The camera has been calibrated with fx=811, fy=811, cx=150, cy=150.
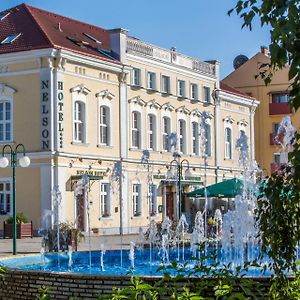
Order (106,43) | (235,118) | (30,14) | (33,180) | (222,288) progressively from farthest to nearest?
(235,118), (106,43), (30,14), (33,180), (222,288)

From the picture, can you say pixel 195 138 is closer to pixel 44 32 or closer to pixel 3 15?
pixel 3 15

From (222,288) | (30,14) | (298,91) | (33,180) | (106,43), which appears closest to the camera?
(298,91)

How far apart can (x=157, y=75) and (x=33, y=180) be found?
11.4 metres

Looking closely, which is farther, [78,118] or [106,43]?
[106,43]

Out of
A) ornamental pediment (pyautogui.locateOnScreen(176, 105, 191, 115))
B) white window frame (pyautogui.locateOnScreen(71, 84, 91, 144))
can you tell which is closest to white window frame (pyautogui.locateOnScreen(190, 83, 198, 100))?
ornamental pediment (pyautogui.locateOnScreen(176, 105, 191, 115))

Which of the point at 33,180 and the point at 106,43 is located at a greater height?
the point at 106,43

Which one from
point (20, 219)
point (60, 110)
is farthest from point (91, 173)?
point (20, 219)

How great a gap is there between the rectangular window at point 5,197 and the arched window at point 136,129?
8087 mm

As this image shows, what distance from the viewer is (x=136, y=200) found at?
1681 inches

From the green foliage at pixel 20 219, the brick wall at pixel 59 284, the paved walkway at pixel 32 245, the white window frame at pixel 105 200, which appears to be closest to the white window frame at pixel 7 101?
the green foliage at pixel 20 219

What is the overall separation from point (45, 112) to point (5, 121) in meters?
2.48

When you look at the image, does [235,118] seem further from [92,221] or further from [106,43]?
[92,221]

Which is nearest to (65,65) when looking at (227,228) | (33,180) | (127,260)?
(33,180)

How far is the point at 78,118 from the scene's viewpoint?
1526 inches
